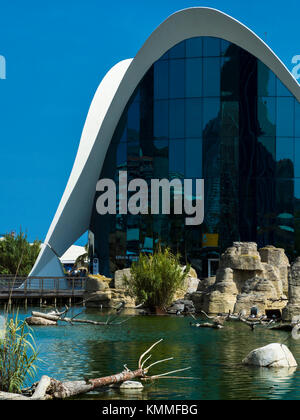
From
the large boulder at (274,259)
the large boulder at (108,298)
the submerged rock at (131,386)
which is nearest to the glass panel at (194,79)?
the large boulder at (274,259)

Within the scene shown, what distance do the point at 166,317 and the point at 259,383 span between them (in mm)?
13254

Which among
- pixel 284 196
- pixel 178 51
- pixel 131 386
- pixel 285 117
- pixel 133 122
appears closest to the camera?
pixel 131 386

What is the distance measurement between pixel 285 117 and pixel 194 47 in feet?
19.0

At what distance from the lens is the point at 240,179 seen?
36562 mm

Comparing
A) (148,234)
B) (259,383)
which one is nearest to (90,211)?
(148,234)

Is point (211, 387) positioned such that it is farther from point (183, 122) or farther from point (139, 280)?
point (183, 122)

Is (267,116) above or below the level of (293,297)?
above

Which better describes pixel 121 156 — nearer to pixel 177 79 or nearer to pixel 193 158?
pixel 193 158

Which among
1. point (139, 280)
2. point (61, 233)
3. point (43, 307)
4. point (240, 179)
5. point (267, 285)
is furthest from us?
point (61, 233)

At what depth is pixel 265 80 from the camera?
37344 millimetres

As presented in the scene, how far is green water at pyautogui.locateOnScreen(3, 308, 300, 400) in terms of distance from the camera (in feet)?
33.8

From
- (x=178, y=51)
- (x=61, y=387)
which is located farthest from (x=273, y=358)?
(x=178, y=51)

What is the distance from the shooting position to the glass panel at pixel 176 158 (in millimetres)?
37031

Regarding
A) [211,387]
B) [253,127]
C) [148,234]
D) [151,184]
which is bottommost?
[211,387]
